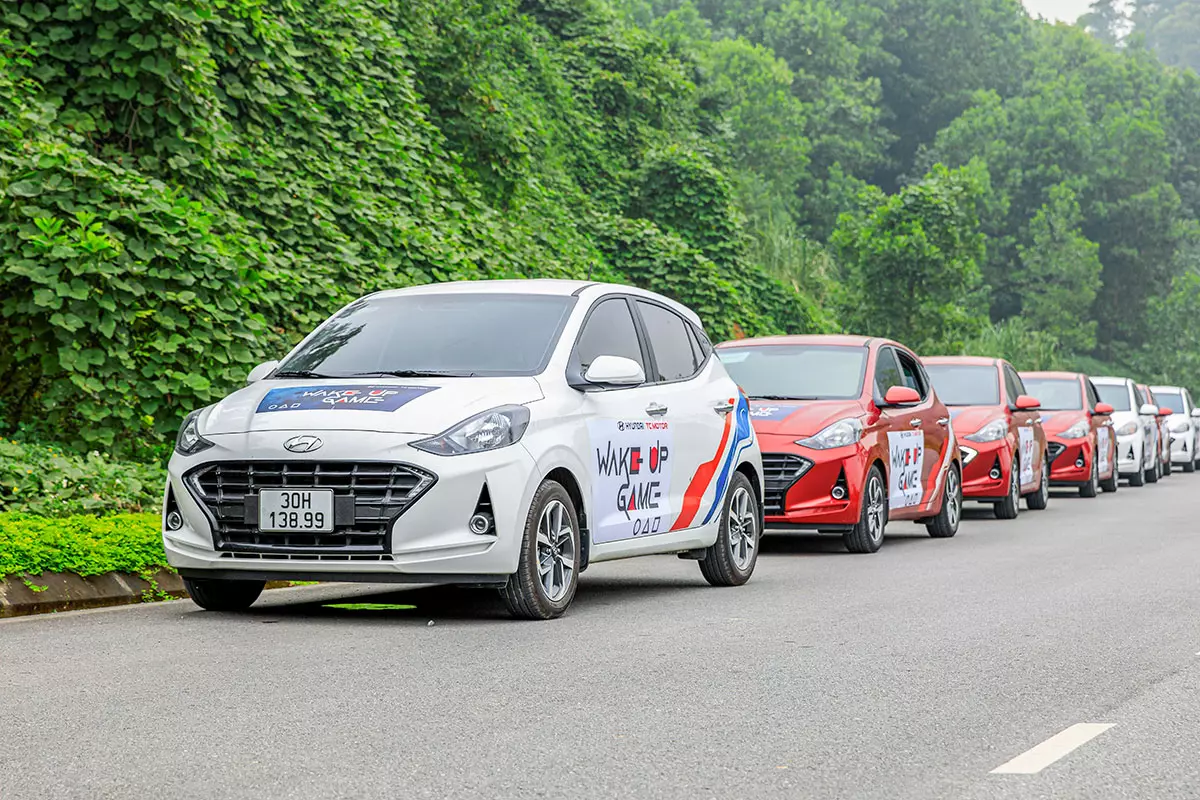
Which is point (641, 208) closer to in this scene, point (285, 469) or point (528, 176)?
point (528, 176)

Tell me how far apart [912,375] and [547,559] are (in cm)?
802

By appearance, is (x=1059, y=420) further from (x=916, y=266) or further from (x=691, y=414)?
(x=691, y=414)

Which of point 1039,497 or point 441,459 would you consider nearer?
point 441,459

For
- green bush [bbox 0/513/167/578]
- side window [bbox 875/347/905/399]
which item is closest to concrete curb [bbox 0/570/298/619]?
green bush [bbox 0/513/167/578]

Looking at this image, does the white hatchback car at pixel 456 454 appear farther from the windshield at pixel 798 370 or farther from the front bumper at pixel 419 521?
the windshield at pixel 798 370

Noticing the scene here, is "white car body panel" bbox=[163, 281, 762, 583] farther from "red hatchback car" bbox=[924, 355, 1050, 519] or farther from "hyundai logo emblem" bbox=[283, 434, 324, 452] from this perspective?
"red hatchback car" bbox=[924, 355, 1050, 519]

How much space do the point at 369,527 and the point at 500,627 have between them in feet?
2.89

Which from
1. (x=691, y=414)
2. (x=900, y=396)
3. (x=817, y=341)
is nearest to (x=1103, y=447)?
(x=817, y=341)

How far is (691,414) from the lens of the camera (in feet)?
36.2

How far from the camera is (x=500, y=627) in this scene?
915 cm

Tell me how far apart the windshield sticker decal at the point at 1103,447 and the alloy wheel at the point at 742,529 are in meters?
15.1

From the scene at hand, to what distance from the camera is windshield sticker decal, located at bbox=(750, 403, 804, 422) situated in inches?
573

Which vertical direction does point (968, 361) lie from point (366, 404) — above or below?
below

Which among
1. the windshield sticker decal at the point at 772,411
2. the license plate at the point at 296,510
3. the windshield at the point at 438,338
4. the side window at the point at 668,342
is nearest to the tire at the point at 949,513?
the windshield sticker decal at the point at 772,411
